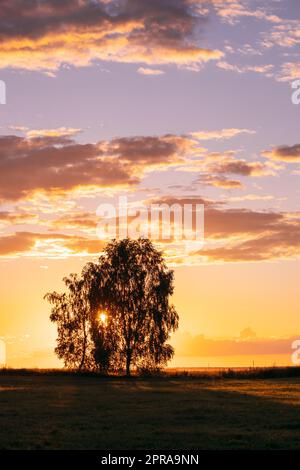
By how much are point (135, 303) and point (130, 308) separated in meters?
0.90

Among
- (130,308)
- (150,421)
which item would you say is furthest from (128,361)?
(150,421)

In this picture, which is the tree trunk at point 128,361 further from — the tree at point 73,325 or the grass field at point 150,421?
the grass field at point 150,421

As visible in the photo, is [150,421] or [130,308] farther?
[130,308]

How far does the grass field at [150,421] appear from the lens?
22750mm

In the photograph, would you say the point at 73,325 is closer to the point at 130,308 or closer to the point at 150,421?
the point at 130,308

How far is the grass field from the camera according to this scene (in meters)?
22.8

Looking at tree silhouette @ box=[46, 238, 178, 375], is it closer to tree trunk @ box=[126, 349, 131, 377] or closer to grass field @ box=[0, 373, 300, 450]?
tree trunk @ box=[126, 349, 131, 377]

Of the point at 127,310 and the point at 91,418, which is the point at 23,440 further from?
the point at 127,310

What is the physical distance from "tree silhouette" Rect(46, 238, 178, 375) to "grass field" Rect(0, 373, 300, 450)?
40.2m

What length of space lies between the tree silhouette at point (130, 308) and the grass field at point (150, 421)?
4018 centimetres

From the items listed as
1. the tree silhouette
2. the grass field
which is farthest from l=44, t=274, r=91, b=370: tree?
the grass field

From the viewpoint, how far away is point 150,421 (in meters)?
29.4

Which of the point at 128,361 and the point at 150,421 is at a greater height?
the point at 128,361
